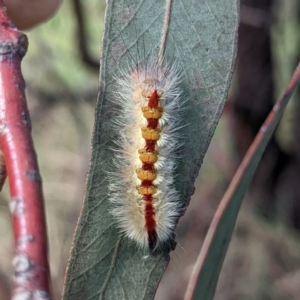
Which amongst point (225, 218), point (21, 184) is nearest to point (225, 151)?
point (225, 218)

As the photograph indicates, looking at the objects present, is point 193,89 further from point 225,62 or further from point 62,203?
point 62,203

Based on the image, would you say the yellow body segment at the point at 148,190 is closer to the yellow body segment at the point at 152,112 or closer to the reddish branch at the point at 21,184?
the yellow body segment at the point at 152,112

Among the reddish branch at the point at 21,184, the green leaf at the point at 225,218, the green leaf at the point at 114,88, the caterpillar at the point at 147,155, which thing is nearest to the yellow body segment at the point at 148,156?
the caterpillar at the point at 147,155

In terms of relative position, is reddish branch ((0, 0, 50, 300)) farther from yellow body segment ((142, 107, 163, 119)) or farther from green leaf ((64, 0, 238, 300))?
yellow body segment ((142, 107, 163, 119))

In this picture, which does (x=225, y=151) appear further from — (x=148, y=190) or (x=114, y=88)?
(x=114, y=88)

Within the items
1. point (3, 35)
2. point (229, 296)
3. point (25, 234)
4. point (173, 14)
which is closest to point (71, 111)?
point (229, 296)
